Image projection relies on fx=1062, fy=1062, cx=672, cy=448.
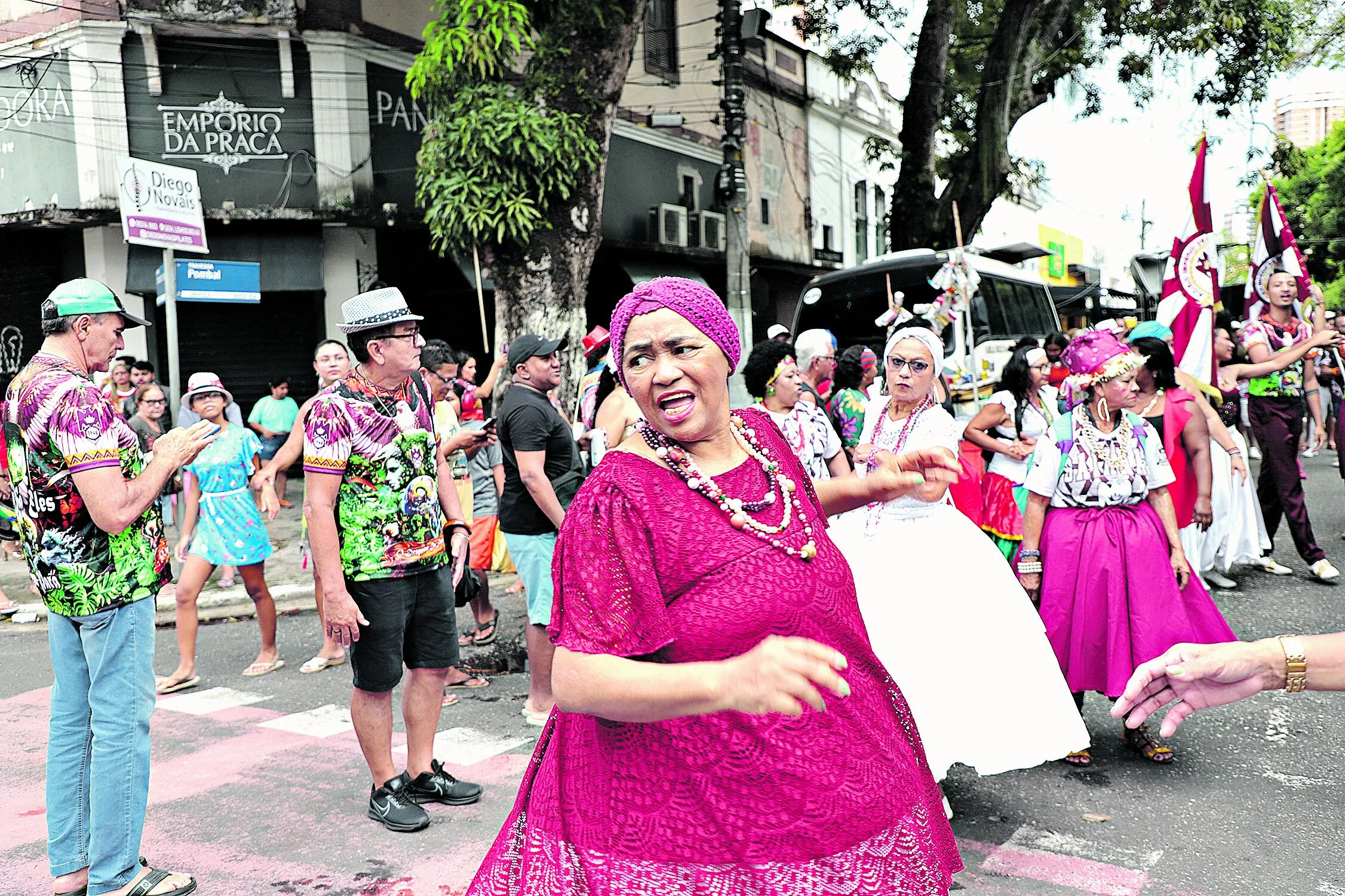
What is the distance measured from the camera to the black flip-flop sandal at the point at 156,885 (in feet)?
11.7

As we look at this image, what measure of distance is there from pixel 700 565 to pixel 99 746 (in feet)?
8.42

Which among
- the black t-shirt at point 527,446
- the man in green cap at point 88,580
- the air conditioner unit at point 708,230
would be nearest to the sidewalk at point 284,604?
the black t-shirt at point 527,446

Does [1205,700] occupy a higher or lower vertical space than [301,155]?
lower

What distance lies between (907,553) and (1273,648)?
2.21m

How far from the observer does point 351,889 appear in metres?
3.71

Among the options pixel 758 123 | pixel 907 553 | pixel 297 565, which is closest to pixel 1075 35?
pixel 758 123

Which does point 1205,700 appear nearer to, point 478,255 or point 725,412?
point 725,412

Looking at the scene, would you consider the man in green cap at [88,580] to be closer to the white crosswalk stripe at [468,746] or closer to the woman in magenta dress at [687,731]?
the white crosswalk stripe at [468,746]

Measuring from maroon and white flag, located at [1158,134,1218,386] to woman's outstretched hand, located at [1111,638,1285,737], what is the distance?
6.78 metres

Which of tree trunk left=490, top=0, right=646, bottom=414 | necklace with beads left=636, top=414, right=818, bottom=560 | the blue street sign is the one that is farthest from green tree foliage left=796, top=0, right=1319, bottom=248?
necklace with beads left=636, top=414, right=818, bottom=560

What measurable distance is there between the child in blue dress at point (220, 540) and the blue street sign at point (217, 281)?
27.7ft

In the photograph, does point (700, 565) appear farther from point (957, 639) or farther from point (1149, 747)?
point (1149, 747)

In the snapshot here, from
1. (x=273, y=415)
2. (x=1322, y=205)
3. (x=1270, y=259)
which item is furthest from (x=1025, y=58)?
(x=1322, y=205)

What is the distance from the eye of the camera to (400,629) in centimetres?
416
